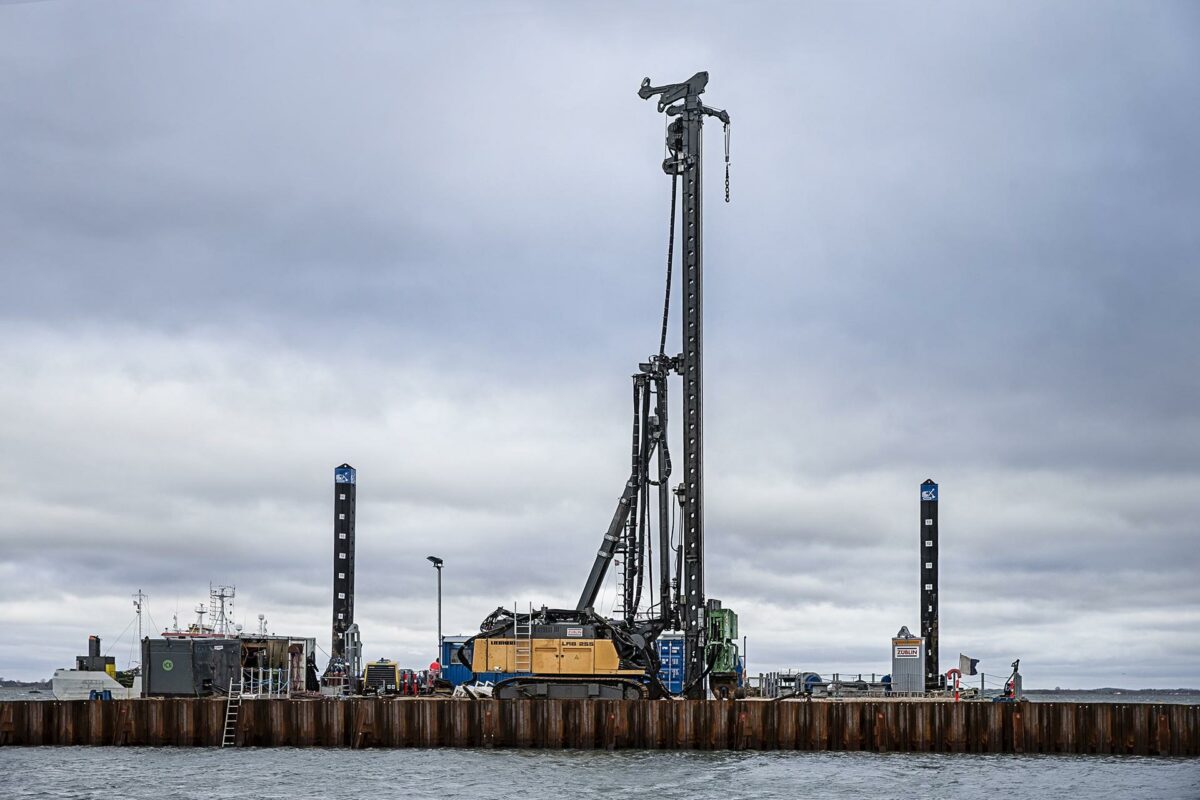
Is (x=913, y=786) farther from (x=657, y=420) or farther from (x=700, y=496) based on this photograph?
(x=657, y=420)

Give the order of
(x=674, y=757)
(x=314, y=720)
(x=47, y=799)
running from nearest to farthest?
1. (x=47, y=799)
2. (x=674, y=757)
3. (x=314, y=720)

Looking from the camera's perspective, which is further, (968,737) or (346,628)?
(346,628)

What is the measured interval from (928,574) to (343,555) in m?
31.2

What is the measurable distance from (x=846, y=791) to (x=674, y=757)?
24.9 feet

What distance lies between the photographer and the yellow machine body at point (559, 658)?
5784 cm

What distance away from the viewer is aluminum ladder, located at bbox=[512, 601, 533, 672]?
→ 2301 inches

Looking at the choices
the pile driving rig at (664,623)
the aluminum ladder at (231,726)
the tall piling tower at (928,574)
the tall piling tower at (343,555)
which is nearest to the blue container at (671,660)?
the pile driving rig at (664,623)

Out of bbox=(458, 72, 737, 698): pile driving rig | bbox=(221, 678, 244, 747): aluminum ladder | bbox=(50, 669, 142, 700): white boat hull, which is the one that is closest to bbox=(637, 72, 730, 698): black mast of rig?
bbox=(458, 72, 737, 698): pile driving rig

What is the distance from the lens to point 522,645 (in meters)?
58.7

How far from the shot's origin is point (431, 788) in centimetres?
4494

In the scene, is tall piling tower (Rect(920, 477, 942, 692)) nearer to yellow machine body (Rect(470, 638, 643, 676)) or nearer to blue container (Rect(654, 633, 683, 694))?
blue container (Rect(654, 633, 683, 694))

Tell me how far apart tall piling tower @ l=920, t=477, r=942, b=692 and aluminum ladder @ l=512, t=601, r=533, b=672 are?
99.0 ft

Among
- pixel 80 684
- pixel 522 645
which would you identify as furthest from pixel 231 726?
pixel 80 684

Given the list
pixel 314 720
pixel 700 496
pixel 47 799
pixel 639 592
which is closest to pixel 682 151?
pixel 700 496
